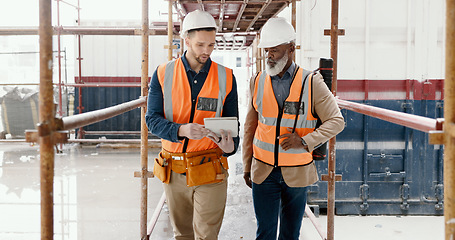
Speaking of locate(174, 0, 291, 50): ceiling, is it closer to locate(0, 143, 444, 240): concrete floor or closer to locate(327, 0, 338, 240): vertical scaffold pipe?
locate(327, 0, 338, 240): vertical scaffold pipe

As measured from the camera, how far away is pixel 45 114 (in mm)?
1666

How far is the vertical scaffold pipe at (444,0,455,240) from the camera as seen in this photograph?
1457mm

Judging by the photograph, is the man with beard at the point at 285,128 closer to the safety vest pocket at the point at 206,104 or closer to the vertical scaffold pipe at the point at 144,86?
the safety vest pocket at the point at 206,104

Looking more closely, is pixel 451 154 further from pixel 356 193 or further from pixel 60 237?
pixel 356 193

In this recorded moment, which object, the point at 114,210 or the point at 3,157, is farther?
the point at 3,157

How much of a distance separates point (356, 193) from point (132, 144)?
6.31 meters

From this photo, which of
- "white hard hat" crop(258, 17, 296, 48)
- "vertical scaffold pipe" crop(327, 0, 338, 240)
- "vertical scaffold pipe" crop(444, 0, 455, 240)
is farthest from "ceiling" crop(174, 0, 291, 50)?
"vertical scaffold pipe" crop(444, 0, 455, 240)

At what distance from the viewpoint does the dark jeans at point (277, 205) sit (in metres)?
2.92

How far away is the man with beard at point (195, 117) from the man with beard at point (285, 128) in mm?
316

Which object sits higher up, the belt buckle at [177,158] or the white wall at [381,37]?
the white wall at [381,37]

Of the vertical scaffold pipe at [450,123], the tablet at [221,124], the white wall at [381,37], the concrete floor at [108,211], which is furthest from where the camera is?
the white wall at [381,37]

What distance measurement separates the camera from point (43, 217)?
5.48 ft

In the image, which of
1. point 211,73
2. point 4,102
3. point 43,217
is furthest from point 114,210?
point 4,102

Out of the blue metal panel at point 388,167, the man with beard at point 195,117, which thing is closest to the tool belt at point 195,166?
the man with beard at point 195,117
